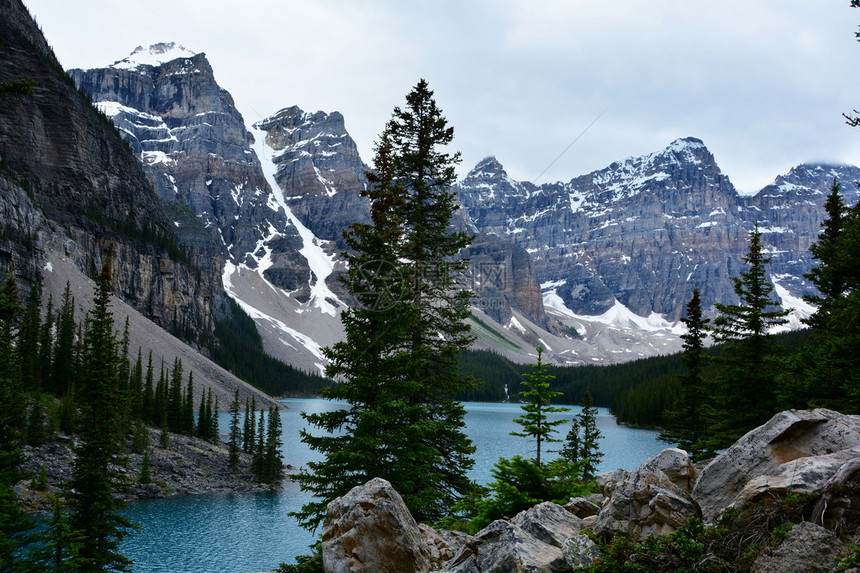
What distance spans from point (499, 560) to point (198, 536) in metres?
38.6

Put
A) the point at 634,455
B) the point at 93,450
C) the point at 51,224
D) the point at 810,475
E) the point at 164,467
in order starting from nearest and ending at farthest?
the point at 810,475 < the point at 93,450 < the point at 164,467 < the point at 634,455 < the point at 51,224

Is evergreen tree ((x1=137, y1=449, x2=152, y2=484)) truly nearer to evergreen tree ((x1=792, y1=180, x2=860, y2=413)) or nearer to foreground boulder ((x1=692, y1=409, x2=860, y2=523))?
evergreen tree ((x1=792, y1=180, x2=860, y2=413))

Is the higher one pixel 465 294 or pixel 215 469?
pixel 465 294

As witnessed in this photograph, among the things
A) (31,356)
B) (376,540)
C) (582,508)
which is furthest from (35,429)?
(582,508)

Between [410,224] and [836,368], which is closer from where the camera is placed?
[836,368]

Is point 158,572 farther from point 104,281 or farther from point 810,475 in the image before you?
point 810,475

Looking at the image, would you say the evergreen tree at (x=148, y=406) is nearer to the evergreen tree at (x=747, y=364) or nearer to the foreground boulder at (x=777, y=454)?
the evergreen tree at (x=747, y=364)

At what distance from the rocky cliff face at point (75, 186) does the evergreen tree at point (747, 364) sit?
12293 cm

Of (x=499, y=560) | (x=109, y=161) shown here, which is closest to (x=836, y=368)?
(x=499, y=560)

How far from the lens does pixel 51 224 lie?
123438 mm

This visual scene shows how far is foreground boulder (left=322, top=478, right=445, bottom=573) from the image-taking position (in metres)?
9.43

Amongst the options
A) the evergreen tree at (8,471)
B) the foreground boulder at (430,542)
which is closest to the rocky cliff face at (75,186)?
the evergreen tree at (8,471)

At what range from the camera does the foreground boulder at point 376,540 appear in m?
9.43

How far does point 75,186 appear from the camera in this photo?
5901 inches
